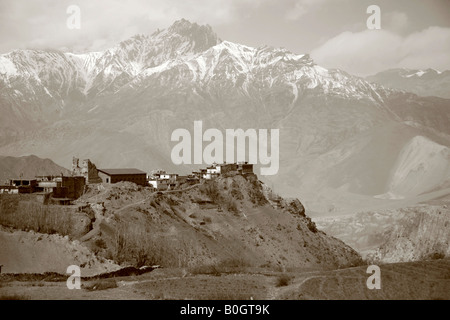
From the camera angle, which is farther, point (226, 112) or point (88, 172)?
point (226, 112)

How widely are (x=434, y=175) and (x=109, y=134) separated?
7448cm

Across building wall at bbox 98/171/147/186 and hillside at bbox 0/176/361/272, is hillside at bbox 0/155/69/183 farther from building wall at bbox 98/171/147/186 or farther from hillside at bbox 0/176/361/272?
hillside at bbox 0/176/361/272

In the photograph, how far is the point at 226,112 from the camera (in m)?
167

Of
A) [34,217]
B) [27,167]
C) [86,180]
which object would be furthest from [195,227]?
[27,167]

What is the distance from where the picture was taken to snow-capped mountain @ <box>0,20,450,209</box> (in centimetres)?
13400

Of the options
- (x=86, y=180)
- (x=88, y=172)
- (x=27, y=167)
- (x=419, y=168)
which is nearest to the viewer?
(x=86, y=180)

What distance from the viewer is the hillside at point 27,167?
2973 inches

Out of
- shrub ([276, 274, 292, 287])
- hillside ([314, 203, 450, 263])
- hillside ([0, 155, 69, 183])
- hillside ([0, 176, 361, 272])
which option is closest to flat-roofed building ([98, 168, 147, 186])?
hillside ([0, 176, 361, 272])

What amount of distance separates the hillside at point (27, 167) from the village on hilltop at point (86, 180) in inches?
1036

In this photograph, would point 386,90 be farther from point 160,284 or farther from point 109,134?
point 160,284

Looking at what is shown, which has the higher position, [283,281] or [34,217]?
[34,217]

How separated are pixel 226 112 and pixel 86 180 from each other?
123m

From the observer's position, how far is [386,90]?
197 meters

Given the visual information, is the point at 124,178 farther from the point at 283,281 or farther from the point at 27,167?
the point at 27,167
